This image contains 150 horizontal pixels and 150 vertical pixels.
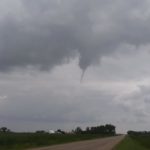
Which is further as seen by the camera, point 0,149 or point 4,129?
point 4,129

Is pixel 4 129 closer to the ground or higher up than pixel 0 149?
higher up

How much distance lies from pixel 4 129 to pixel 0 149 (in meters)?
120

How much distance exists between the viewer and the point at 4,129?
181500 mm

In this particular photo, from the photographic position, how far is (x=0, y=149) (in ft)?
Result: 206
